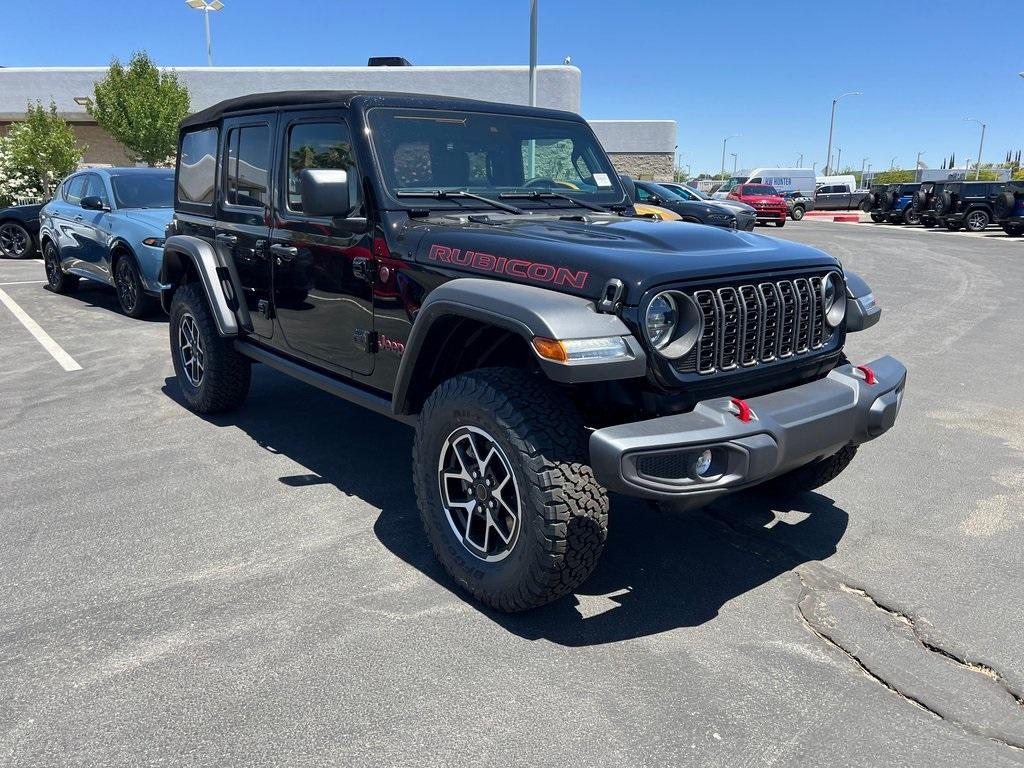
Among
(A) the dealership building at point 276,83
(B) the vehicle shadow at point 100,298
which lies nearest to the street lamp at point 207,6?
(A) the dealership building at point 276,83

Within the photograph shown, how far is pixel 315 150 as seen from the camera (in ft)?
13.3

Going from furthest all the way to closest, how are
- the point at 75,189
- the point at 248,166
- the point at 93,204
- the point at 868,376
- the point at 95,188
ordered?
the point at 75,189
the point at 95,188
the point at 93,204
the point at 248,166
the point at 868,376

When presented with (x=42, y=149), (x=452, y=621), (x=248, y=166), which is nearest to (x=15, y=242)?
(x=42, y=149)

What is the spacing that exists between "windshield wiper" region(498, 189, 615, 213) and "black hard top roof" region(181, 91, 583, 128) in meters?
0.46

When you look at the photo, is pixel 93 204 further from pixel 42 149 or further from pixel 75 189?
pixel 42 149

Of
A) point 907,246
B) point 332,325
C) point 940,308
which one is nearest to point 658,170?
point 907,246

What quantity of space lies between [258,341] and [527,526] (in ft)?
8.80

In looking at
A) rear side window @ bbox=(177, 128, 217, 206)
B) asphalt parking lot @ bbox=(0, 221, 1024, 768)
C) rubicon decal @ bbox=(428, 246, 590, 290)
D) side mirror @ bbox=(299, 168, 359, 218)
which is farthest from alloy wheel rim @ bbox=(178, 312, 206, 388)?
rubicon decal @ bbox=(428, 246, 590, 290)

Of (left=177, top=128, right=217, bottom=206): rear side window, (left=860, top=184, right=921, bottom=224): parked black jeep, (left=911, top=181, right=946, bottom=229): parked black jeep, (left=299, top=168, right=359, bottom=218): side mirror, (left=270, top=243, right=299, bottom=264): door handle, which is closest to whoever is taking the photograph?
(left=299, top=168, right=359, bottom=218): side mirror

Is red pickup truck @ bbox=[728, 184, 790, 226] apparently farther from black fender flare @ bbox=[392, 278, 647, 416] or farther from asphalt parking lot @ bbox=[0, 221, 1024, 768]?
black fender flare @ bbox=[392, 278, 647, 416]

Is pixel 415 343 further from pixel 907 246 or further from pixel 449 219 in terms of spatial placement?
pixel 907 246

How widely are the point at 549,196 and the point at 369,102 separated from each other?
1004 mm

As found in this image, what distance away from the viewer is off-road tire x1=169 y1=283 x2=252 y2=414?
520cm

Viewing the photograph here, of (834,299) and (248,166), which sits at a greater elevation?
(248,166)
